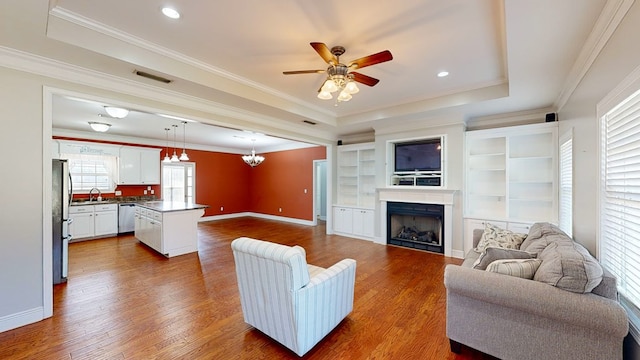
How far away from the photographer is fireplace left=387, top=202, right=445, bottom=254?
5.05m

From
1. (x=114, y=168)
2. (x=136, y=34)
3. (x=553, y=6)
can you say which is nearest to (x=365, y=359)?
(x=553, y=6)

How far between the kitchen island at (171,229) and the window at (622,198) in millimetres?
5611

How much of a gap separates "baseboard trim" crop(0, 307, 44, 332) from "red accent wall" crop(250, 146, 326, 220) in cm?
622

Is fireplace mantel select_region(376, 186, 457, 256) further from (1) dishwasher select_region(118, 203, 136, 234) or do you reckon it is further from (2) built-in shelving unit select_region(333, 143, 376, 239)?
(1) dishwasher select_region(118, 203, 136, 234)

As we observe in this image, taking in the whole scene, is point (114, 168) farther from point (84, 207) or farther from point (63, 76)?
point (63, 76)

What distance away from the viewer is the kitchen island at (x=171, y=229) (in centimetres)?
466

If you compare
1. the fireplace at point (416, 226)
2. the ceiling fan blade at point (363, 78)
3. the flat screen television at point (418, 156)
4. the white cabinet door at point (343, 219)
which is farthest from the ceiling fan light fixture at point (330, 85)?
the white cabinet door at point (343, 219)

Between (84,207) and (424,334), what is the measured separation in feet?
24.5

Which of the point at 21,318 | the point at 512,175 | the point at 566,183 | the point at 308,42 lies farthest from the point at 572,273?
the point at 21,318

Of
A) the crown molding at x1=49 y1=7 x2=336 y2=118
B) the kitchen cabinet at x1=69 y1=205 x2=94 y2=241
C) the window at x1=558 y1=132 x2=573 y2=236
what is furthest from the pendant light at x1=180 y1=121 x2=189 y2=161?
the window at x1=558 y1=132 x2=573 y2=236

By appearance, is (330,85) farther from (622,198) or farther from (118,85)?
(118,85)

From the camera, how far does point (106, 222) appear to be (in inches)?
247

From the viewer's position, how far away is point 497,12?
7.14 ft

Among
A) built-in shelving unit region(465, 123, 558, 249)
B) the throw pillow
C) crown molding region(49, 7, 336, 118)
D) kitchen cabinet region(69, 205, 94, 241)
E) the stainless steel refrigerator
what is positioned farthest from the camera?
kitchen cabinet region(69, 205, 94, 241)
